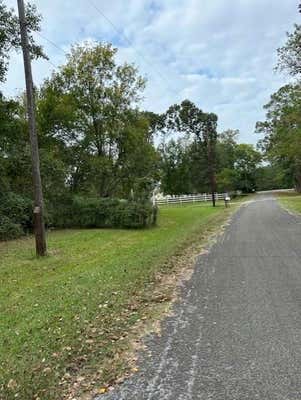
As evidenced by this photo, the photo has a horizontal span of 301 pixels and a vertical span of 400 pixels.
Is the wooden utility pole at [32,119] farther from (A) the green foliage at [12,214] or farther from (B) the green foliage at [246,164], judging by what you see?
(B) the green foliage at [246,164]

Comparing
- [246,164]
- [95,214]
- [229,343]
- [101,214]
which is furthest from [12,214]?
[246,164]

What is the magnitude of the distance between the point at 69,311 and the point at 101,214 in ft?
44.2

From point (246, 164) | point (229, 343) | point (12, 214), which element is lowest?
point (229, 343)

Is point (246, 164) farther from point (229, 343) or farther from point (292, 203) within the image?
point (229, 343)

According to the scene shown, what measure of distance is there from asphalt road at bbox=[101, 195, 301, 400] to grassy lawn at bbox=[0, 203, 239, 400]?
473 mm

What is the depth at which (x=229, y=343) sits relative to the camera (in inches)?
172

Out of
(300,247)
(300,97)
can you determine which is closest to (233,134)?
(300,97)

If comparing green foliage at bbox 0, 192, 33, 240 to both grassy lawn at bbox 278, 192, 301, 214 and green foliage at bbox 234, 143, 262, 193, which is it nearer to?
grassy lawn at bbox 278, 192, 301, 214

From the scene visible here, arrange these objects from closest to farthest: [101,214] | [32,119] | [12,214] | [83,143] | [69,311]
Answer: [69,311]
[32,119]
[12,214]
[101,214]
[83,143]

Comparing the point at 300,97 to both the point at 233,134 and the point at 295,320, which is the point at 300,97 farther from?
the point at 233,134

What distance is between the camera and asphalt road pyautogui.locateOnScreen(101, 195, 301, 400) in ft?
11.2

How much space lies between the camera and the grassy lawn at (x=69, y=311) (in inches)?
152

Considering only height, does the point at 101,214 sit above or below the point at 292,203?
above

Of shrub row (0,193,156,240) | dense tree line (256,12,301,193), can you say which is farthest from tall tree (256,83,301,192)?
shrub row (0,193,156,240)
